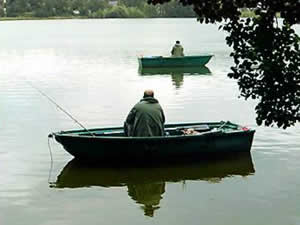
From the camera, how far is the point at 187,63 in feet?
117

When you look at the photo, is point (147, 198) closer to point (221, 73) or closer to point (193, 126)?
point (193, 126)

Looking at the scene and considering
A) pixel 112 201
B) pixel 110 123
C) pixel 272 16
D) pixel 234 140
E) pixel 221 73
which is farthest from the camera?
pixel 221 73

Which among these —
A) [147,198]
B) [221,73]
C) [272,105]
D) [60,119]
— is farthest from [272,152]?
[221,73]

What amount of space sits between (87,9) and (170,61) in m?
120

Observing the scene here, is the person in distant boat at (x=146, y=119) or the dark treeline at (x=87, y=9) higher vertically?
the person in distant boat at (x=146, y=119)

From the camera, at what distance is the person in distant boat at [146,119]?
13.0 meters

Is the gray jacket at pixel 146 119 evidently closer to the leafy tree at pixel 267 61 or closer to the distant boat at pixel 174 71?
the leafy tree at pixel 267 61

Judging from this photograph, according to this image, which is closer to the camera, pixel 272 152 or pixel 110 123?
pixel 272 152

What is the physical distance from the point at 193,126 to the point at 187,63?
21400mm

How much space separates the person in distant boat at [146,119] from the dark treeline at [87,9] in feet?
427

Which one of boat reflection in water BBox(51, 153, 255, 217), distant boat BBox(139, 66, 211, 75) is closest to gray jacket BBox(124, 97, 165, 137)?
boat reflection in water BBox(51, 153, 255, 217)

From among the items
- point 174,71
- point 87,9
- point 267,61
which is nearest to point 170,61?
point 174,71

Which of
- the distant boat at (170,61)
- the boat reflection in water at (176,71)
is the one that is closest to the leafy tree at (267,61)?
the boat reflection in water at (176,71)

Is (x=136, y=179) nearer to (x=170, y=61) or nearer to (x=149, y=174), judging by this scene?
(x=149, y=174)
